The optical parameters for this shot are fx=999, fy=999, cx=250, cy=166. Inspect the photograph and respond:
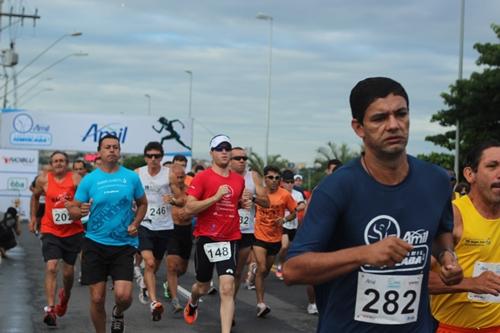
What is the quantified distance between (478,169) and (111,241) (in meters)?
4.52

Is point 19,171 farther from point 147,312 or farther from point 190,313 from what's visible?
point 190,313

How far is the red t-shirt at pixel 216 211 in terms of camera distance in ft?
33.2

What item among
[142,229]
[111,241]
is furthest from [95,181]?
[142,229]

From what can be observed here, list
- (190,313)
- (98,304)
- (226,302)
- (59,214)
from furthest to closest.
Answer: (59,214), (190,313), (226,302), (98,304)

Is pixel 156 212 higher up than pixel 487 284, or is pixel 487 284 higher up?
pixel 487 284

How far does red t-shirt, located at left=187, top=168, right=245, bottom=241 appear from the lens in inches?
399

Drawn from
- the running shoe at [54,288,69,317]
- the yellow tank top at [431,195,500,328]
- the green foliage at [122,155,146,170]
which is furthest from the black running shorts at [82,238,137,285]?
the green foliage at [122,155,146,170]

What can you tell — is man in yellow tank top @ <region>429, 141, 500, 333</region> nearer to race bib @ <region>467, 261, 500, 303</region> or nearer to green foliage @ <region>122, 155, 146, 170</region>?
race bib @ <region>467, 261, 500, 303</region>

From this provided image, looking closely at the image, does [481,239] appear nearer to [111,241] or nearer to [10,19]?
[111,241]

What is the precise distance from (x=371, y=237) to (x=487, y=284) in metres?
1.18

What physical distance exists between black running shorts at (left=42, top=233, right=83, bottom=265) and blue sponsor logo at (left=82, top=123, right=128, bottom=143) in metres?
20.5

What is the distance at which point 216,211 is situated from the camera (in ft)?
33.3

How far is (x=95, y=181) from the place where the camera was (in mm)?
9219

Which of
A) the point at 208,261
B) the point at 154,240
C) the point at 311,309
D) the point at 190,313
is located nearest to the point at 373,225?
the point at 208,261
